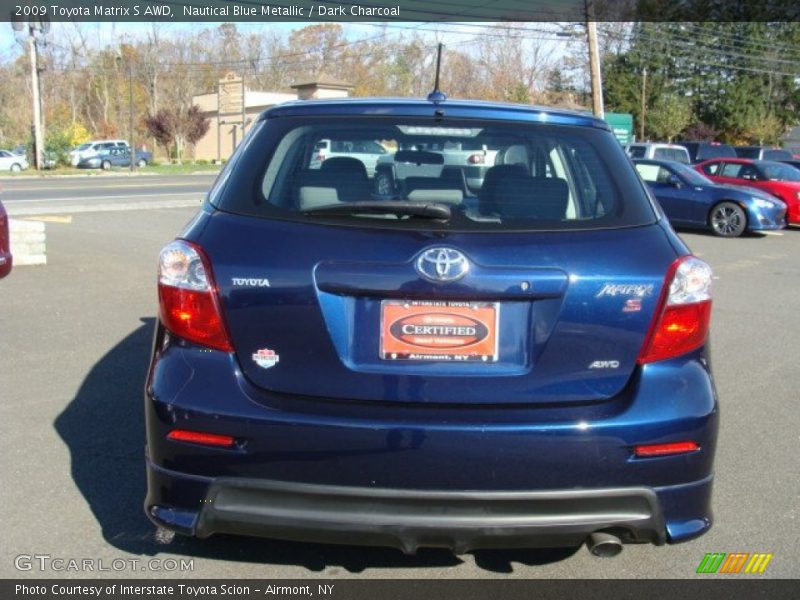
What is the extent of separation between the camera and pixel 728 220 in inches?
661

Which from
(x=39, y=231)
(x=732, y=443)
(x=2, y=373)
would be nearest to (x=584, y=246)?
(x=732, y=443)

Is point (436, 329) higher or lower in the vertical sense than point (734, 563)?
higher

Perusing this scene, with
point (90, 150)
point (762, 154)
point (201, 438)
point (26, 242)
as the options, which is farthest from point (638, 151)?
point (90, 150)

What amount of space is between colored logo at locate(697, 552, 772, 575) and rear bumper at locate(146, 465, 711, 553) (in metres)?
0.89

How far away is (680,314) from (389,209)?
1027mm

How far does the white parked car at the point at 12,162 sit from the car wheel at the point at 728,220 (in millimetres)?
42385

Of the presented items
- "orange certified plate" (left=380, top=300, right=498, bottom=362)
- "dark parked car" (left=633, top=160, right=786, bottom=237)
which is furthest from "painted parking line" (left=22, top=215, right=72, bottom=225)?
"orange certified plate" (left=380, top=300, right=498, bottom=362)

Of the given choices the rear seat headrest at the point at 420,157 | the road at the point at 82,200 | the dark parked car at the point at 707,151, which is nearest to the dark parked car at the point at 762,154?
the dark parked car at the point at 707,151

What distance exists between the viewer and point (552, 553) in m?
3.44

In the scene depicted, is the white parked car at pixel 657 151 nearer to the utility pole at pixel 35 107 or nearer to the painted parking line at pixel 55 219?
the painted parking line at pixel 55 219

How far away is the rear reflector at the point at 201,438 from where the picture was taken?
106 inches

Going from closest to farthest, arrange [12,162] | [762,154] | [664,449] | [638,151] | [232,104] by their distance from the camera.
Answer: [664,449], [638,151], [762,154], [12,162], [232,104]

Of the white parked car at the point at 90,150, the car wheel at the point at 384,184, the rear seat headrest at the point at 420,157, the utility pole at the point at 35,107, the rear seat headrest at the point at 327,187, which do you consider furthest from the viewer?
the white parked car at the point at 90,150

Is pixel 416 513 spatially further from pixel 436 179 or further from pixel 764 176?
pixel 764 176
